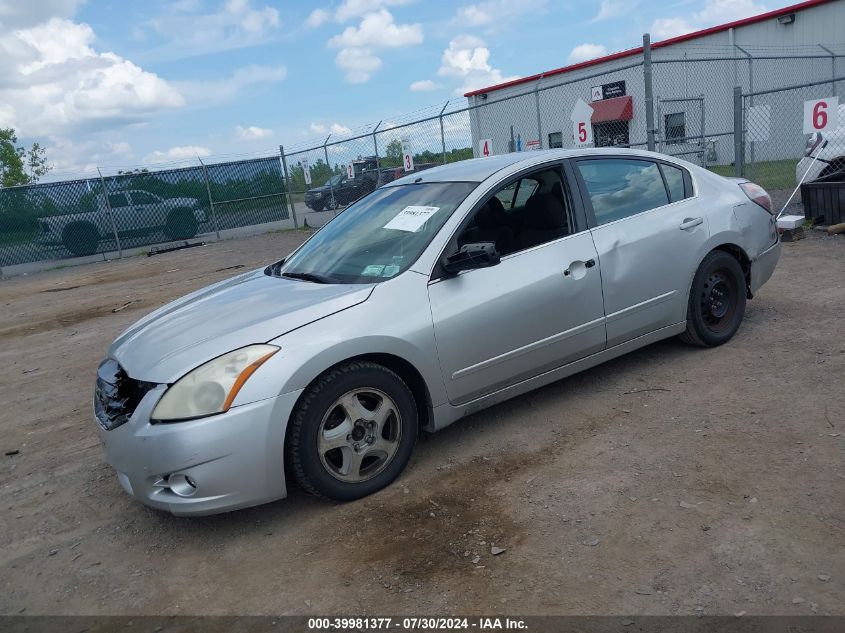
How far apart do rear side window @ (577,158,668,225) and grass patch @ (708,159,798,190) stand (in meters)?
9.47

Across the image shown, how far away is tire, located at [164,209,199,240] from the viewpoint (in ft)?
70.5

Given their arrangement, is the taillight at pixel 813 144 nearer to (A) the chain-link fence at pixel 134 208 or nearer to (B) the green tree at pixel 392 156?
(B) the green tree at pixel 392 156

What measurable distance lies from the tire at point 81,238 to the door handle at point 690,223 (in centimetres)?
1908

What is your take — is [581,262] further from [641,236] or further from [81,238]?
[81,238]

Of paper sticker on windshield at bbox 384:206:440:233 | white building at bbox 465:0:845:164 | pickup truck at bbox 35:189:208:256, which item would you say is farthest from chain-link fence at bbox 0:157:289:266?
paper sticker on windshield at bbox 384:206:440:233

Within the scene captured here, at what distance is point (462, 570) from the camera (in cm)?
288

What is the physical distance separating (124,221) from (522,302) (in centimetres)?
1922

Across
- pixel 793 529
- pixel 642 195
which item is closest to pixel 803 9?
pixel 642 195

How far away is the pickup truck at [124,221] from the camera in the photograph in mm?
19969

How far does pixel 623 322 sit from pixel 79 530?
3329mm

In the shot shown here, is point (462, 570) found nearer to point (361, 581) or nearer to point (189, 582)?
point (361, 581)

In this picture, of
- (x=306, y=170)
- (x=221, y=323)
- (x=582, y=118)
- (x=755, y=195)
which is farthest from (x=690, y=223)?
(x=306, y=170)

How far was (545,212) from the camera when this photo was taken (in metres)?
4.45

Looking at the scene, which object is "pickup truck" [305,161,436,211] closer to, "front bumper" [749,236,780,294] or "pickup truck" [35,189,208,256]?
"pickup truck" [35,189,208,256]
